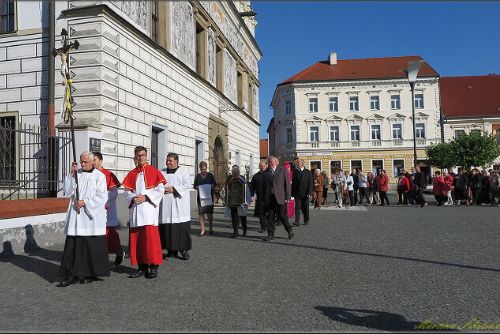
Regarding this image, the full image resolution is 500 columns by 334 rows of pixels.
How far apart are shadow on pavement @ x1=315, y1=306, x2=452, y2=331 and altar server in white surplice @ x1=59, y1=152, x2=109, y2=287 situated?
3.28 meters

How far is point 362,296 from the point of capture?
17.4 ft

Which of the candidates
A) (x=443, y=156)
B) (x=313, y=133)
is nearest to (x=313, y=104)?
(x=313, y=133)

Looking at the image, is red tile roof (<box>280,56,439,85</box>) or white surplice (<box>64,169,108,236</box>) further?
red tile roof (<box>280,56,439,85</box>)

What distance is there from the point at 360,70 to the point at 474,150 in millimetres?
19861

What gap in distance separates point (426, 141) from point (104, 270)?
172 feet

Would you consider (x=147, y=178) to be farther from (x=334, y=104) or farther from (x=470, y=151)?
(x=334, y=104)

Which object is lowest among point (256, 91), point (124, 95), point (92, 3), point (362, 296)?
point (362, 296)

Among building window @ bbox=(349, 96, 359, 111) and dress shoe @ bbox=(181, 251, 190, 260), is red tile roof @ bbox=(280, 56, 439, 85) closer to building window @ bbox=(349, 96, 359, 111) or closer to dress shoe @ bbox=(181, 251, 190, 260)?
building window @ bbox=(349, 96, 359, 111)

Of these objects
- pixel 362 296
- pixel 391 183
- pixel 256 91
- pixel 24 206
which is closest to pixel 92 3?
pixel 24 206

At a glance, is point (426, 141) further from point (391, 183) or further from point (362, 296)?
point (362, 296)

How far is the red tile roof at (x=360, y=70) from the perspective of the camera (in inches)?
2186

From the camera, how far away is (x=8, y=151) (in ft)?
35.2

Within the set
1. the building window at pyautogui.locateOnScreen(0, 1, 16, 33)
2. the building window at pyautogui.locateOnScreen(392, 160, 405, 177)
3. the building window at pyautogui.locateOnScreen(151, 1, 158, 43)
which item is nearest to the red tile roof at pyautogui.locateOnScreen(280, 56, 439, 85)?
the building window at pyautogui.locateOnScreen(392, 160, 405, 177)

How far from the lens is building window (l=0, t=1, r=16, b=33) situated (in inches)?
502
